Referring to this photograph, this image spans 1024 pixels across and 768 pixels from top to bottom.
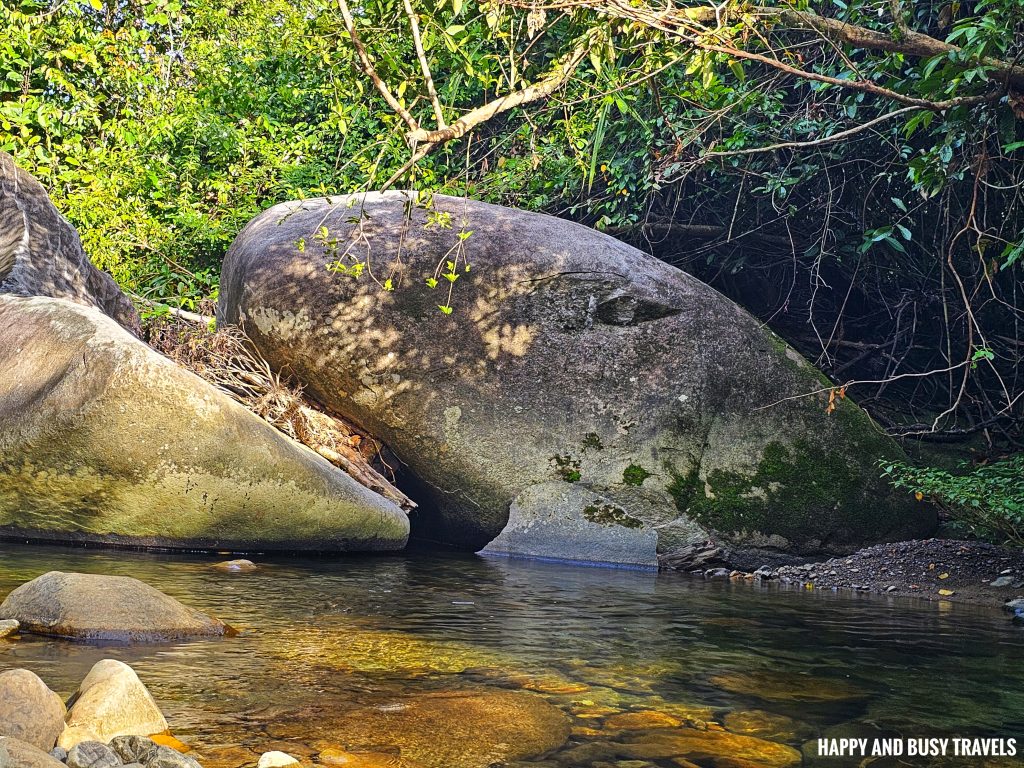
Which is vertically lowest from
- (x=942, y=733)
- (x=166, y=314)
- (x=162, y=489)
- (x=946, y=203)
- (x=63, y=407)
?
(x=942, y=733)

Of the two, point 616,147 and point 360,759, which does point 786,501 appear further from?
point 360,759

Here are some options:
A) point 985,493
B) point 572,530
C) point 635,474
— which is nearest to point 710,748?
point 985,493

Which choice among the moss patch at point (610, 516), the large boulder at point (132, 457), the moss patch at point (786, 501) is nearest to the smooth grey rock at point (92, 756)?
the large boulder at point (132, 457)

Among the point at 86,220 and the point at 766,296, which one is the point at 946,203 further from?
the point at 86,220

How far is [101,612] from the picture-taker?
377 cm

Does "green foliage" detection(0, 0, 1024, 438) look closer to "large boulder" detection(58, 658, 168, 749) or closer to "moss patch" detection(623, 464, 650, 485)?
"moss patch" detection(623, 464, 650, 485)

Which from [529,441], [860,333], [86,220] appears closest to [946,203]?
[860,333]

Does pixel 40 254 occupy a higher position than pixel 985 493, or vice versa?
pixel 40 254

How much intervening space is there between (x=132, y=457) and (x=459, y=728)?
13.1ft

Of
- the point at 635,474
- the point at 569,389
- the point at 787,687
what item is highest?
the point at 569,389

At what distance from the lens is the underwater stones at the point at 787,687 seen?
11.4ft

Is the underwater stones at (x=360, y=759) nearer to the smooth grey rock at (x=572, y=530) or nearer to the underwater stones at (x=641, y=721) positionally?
the underwater stones at (x=641, y=721)

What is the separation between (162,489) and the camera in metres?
6.24

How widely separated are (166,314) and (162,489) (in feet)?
13.1
